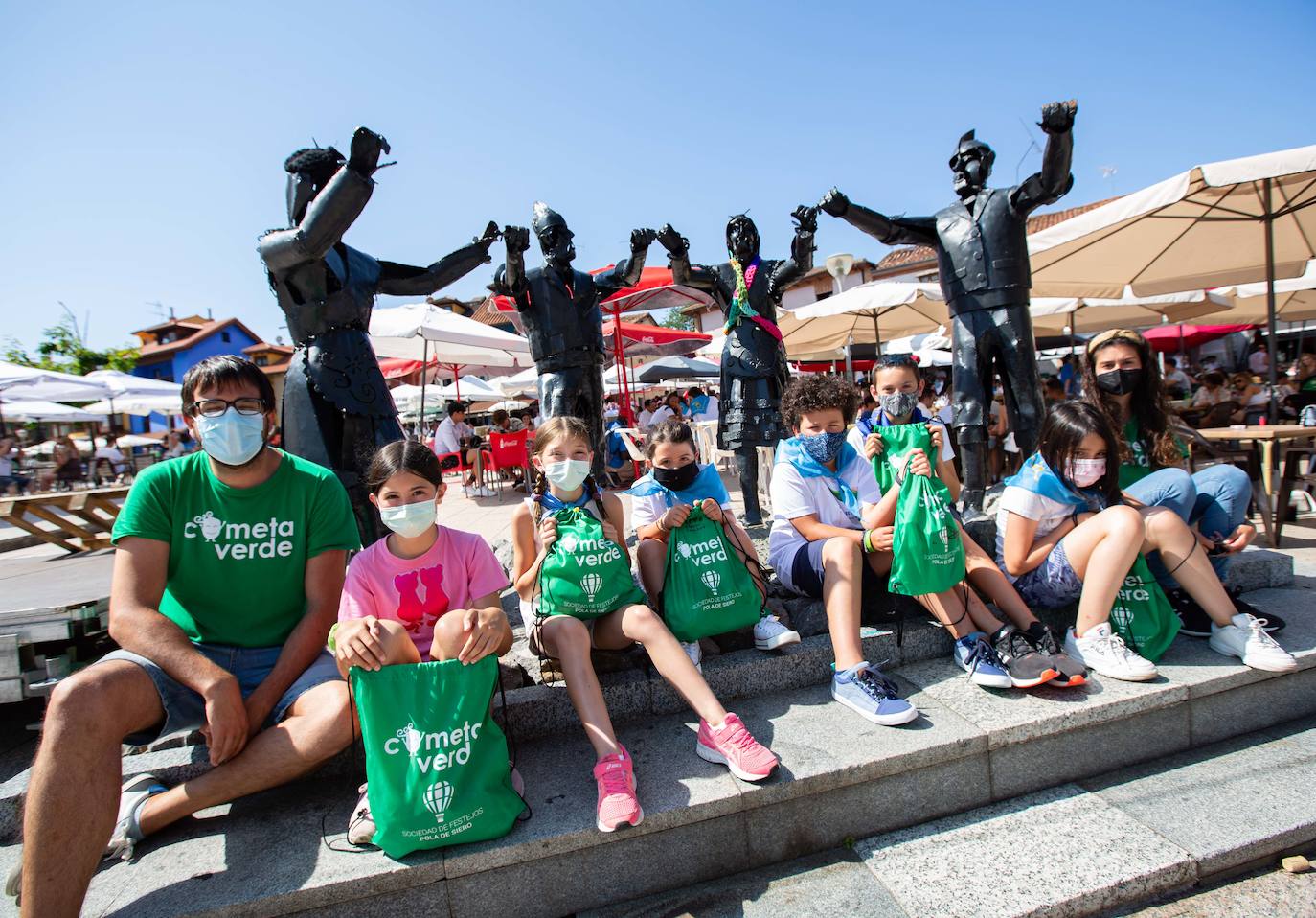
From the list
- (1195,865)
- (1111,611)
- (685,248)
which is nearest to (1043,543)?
(1111,611)

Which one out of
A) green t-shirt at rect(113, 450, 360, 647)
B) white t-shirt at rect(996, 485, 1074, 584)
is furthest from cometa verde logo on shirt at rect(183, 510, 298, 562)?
white t-shirt at rect(996, 485, 1074, 584)

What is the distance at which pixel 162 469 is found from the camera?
85.1 inches

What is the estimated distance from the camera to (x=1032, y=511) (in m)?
2.69

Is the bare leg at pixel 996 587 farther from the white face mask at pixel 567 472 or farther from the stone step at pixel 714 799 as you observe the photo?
the white face mask at pixel 567 472

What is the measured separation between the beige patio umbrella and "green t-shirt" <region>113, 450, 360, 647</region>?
5075 millimetres

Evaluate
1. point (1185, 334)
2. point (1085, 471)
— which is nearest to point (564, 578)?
point (1085, 471)

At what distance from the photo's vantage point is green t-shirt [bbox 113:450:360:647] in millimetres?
2127

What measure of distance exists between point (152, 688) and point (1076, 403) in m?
3.31

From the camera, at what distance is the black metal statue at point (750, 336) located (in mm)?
4617

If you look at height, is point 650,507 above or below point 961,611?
above

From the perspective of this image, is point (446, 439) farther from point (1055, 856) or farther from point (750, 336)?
point (1055, 856)

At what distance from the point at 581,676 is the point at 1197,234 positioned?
23.8 feet

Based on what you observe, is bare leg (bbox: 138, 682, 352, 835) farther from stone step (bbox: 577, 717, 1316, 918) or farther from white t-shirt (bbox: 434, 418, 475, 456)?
white t-shirt (bbox: 434, 418, 475, 456)

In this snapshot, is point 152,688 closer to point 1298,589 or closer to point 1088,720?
point 1088,720
